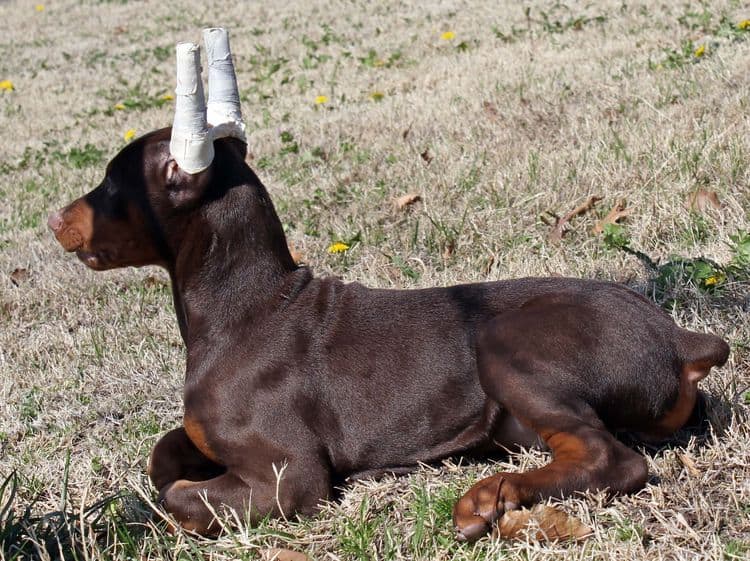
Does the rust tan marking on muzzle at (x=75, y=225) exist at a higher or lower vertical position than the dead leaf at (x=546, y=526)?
higher

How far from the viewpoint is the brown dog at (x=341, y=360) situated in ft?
10.2

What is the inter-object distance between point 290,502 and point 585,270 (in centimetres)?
234

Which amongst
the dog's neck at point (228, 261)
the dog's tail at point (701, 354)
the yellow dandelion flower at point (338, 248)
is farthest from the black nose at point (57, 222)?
the yellow dandelion flower at point (338, 248)

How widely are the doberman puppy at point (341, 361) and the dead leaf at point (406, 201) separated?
Answer: 264 centimetres

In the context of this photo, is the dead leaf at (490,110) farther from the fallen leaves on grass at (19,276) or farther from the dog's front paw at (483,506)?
the dog's front paw at (483,506)

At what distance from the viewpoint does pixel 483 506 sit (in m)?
2.80

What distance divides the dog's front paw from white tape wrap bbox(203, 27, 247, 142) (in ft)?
5.22

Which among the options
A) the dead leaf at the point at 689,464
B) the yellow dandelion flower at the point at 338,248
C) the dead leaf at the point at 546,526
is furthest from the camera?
the yellow dandelion flower at the point at 338,248

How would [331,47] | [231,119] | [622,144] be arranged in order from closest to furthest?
[231,119] → [622,144] → [331,47]

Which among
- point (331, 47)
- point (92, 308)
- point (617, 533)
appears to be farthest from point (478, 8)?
point (617, 533)

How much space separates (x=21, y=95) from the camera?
13609 millimetres

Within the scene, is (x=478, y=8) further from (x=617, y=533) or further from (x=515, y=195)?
(x=617, y=533)

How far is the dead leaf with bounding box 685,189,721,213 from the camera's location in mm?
5195

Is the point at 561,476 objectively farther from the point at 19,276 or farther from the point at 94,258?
the point at 19,276
